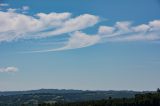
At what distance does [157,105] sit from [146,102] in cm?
581

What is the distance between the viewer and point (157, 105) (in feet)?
652

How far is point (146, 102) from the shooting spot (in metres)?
200
